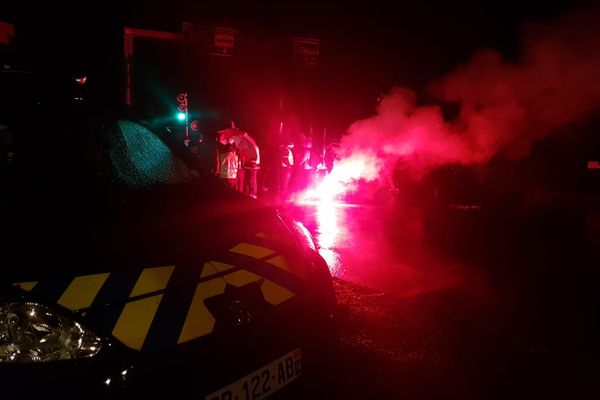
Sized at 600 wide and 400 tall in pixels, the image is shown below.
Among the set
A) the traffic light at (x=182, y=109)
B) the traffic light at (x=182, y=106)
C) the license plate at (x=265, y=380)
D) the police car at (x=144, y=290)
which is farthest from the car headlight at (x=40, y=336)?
the traffic light at (x=182, y=106)

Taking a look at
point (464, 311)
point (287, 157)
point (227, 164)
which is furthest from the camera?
point (287, 157)

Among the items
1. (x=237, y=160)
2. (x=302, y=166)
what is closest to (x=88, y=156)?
(x=237, y=160)

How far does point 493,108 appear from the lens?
39.0ft

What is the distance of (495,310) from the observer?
4867 millimetres

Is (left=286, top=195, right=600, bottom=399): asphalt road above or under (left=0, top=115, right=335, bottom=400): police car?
under

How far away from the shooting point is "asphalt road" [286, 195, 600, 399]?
134 inches

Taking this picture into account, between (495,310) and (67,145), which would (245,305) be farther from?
(495,310)

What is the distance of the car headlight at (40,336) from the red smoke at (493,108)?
956 cm

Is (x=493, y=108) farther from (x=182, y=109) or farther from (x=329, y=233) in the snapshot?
(x=182, y=109)

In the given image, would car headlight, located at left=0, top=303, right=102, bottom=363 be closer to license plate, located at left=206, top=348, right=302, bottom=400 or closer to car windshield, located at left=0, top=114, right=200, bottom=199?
license plate, located at left=206, top=348, right=302, bottom=400

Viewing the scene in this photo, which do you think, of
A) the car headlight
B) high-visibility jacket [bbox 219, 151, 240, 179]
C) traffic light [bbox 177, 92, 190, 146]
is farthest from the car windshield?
traffic light [bbox 177, 92, 190, 146]

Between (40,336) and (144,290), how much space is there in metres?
0.40

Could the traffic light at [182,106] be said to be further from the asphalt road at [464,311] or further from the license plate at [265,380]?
the license plate at [265,380]

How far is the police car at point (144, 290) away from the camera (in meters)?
1.63
